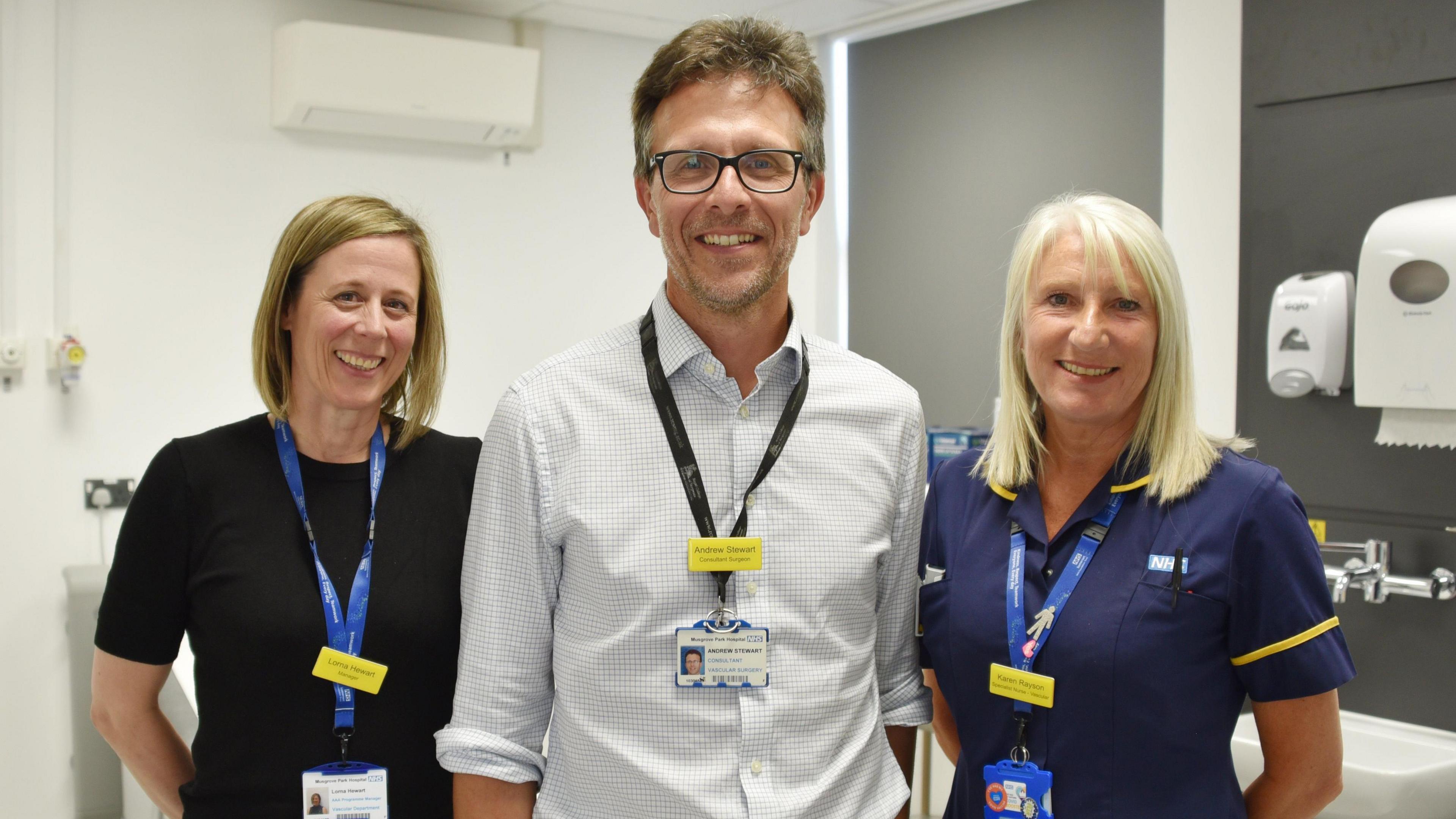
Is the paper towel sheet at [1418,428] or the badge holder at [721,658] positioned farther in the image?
the paper towel sheet at [1418,428]

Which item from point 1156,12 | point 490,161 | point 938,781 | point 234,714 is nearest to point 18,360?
point 490,161

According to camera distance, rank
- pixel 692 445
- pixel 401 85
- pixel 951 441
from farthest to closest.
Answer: pixel 951 441, pixel 401 85, pixel 692 445

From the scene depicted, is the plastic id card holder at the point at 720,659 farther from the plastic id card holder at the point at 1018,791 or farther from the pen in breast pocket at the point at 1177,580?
the pen in breast pocket at the point at 1177,580

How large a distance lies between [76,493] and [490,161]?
187 cm

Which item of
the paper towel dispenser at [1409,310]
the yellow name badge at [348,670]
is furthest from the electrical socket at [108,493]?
the paper towel dispenser at [1409,310]

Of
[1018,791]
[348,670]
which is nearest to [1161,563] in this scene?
[1018,791]

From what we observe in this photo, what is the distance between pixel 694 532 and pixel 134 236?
2952mm

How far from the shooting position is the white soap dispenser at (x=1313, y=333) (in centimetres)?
265

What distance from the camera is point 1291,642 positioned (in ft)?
4.69

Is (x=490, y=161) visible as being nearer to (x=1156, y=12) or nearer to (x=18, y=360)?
(x=18, y=360)

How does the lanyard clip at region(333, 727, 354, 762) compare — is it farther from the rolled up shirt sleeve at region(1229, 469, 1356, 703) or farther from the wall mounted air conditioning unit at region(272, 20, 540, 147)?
the wall mounted air conditioning unit at region(272, 20, 540, 147)

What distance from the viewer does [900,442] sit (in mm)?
1613

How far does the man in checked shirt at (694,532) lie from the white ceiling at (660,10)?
9.08 feet

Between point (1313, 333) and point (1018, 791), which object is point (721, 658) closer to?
point (1018, 791)
